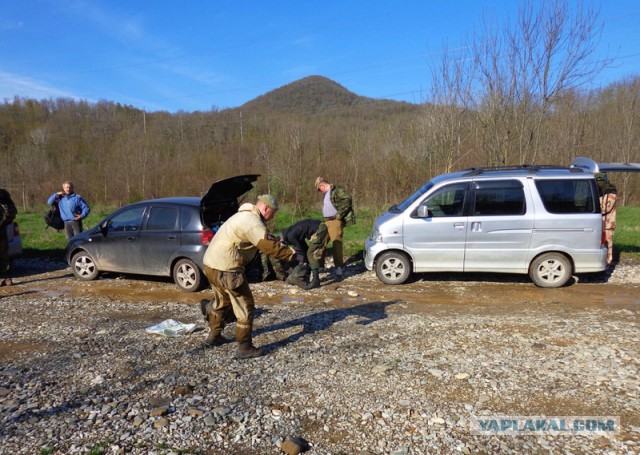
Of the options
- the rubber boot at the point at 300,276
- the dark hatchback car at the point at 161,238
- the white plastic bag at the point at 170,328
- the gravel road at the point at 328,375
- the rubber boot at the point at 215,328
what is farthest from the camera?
the rubber boot at the point at 300,276

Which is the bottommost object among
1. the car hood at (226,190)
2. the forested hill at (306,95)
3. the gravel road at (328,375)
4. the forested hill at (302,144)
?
the gravel road at (328,375)

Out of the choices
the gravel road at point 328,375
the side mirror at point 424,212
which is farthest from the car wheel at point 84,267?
the side mirror at point 424,212

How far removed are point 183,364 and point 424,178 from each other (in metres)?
14.4

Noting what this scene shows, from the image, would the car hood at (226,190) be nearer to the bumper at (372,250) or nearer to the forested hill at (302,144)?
the bumper at (372,250)

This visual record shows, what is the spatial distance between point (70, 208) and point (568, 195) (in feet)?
33.1

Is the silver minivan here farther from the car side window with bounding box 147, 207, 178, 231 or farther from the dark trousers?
the dark trousers

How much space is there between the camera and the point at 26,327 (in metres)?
5.96

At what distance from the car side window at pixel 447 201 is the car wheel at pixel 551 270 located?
5.27 feet

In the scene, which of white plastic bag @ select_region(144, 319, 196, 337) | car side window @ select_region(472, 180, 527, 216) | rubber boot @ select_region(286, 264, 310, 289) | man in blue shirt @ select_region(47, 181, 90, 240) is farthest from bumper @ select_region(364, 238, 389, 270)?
man in blue shirt @ select_region(47, 181, 90, 240)

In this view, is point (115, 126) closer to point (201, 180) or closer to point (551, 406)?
point (201, 180)

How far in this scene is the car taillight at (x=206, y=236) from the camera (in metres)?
7.48

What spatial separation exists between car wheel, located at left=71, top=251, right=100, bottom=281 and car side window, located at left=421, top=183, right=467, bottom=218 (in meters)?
6.64

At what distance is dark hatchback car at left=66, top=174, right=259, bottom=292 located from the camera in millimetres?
7617

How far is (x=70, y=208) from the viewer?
9.62 m
